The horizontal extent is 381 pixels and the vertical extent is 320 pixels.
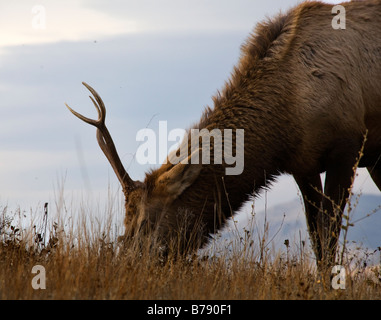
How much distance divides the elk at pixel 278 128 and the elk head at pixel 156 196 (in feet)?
0.03

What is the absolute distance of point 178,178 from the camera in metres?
6.12

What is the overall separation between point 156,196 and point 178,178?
30 centimetres

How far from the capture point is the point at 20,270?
4742 mm

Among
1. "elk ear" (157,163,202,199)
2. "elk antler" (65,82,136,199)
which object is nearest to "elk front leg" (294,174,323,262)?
"elk ear" (157,163,202,199)

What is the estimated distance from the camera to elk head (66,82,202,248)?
6.11 metres

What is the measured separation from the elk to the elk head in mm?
10

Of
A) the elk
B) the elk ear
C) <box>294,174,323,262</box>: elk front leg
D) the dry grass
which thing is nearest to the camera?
the dry grass

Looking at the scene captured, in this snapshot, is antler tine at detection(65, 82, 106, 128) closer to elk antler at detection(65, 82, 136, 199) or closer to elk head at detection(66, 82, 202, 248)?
elk antler at detection(65, 82, 136, 199)

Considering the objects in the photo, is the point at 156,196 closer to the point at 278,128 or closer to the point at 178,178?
the point at 178,178

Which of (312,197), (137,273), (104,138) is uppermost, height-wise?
(104,138)

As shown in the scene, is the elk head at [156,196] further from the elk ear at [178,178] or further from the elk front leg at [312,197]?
the elk front leg at [312,197]

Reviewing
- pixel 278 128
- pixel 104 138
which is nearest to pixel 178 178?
pixel 104 138

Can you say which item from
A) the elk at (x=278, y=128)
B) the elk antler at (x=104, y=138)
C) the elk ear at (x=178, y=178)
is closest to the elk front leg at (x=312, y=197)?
the elk at (x=278, y=128)
